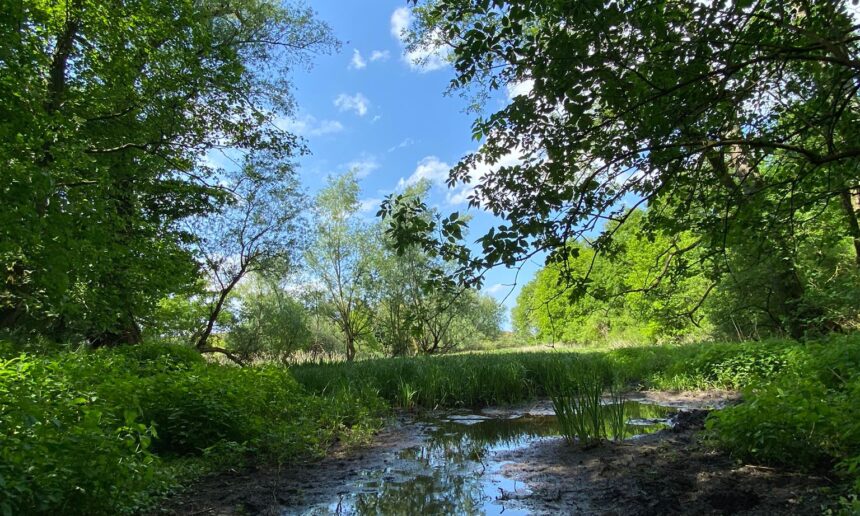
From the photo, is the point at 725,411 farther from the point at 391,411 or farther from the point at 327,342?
the point at 327,342

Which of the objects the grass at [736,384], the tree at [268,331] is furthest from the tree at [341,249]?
the grass at [736,384]

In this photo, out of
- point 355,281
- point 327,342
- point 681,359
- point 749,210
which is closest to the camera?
point 749,210

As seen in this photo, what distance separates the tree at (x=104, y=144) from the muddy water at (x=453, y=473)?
454 cm

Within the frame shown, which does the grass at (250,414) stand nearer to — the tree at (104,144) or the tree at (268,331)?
the tree at (104,144)

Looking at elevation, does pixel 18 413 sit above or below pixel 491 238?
below

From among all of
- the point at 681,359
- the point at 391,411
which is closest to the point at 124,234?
the point at 391,411

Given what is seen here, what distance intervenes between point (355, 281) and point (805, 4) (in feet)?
87.4

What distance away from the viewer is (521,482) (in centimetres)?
435

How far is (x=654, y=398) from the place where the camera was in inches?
373

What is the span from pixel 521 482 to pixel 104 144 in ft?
34.5

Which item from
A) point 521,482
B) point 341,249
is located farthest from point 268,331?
point 521,482

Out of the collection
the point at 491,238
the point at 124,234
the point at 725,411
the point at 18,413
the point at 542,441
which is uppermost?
the point at 124,234

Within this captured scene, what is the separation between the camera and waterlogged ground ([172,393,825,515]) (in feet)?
11.1

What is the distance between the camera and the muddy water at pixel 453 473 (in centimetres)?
382
